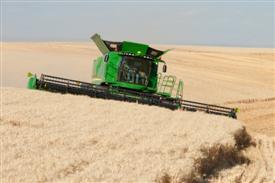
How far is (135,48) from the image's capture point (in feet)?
→ 65.0

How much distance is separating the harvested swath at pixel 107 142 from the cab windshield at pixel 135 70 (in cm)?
400

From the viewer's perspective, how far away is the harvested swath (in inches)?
325

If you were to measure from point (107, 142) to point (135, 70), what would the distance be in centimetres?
955

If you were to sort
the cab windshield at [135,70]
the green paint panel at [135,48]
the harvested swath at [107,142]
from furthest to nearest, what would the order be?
the green paint panel at [135,48] < the cab windshield at [135,70] < the harvested swath at [107,142]

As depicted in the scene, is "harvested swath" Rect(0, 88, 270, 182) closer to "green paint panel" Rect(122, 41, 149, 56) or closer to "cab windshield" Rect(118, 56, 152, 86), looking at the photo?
"cab windshield" Rect(118, 56, 152, 86)

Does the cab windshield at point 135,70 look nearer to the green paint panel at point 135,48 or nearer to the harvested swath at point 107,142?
the green paint panel at point 135,48

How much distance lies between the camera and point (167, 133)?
11773 millimetres

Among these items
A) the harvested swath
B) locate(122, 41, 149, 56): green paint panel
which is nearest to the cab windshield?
locate(122, 41, 149, 56): green paint panel

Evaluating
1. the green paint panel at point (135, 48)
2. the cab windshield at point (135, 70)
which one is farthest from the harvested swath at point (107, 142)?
the green paint panel at point (135, 48)

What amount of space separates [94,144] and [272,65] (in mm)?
48603

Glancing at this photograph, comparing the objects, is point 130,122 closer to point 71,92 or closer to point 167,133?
point 167,133

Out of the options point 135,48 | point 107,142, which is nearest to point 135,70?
point 135,48

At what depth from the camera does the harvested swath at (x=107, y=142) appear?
8266 millimetres

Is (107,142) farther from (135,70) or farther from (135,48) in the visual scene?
(135,48)
